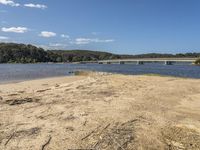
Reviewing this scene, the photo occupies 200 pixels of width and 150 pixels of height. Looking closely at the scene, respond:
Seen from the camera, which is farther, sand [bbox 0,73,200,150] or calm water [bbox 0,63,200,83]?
calm water [bbox 0,63,200,83]

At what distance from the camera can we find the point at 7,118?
10172 mm

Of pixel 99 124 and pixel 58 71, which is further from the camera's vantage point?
pixel 58 71

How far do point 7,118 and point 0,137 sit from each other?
2.32 m

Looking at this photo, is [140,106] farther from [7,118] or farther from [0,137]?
[0,137]

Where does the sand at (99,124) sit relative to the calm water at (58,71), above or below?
above

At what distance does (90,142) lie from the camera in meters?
7.52

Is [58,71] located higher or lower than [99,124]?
lower

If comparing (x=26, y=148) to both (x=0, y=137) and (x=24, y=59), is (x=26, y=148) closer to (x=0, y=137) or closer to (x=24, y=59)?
(x=0, y=137)

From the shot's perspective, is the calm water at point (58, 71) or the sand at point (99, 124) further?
the calm water at point (58, 71)

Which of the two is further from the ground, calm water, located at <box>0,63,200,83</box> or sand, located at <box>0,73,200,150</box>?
sand, located at <box>0,73,200,150</box>

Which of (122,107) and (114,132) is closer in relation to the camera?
(114,132)

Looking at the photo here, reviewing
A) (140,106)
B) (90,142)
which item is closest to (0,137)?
(90,142)

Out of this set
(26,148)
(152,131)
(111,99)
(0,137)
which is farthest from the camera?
(111,99)

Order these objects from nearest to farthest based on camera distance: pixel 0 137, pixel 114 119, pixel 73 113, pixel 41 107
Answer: pixel 0 137
pixel 114 119
pixel 73 113
pixel 41 107
